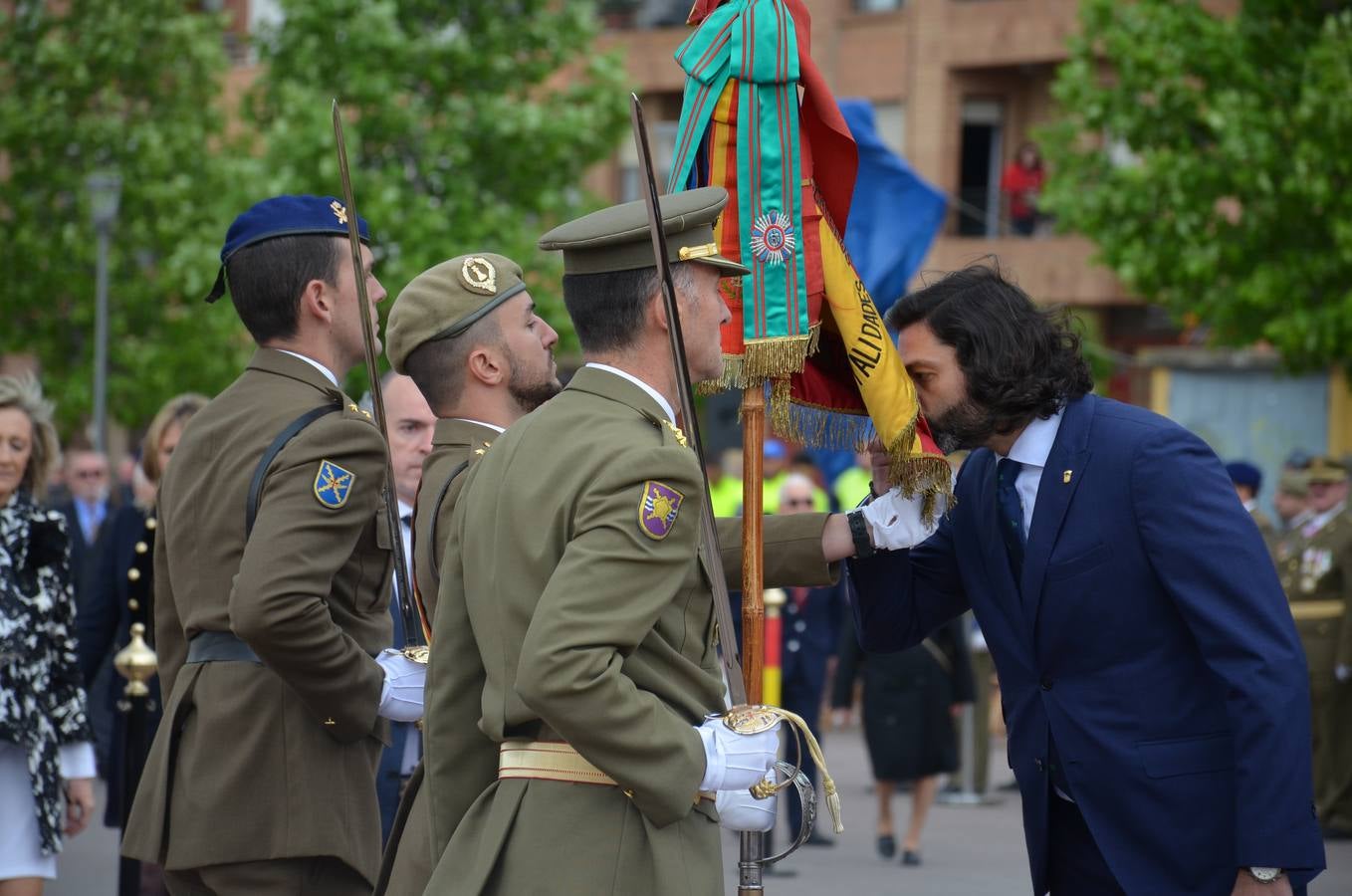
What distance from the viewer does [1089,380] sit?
167 inches

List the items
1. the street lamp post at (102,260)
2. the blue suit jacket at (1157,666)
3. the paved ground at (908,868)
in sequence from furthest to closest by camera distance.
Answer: the street lamp post at (102,260) → the paved ground at (908,868) → the blue suit jacket at (1157,666)

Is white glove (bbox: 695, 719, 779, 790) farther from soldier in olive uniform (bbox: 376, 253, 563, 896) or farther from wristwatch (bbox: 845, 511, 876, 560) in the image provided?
soldier in olive uniform (bbox: 376, 253, 563, 896)

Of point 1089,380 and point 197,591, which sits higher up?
point 1089,380

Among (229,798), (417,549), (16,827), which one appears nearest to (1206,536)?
(417,549)

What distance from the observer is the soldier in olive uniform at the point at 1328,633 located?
12.0 meters

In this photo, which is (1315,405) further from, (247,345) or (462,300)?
(462,300)

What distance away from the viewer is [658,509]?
10.3 feet

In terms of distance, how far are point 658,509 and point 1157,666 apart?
134 centimetres

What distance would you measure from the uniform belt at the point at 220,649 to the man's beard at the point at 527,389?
34.6 inches

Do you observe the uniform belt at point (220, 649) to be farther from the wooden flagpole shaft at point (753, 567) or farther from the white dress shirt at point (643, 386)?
the white dress shirt at point (643, 386)

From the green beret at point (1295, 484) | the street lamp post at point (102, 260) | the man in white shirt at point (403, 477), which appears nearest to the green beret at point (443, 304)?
the man in white shirt at point (403, 477)

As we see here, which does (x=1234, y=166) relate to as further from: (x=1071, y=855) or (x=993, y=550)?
(x=1071, y=855)

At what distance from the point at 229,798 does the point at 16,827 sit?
1777 mm

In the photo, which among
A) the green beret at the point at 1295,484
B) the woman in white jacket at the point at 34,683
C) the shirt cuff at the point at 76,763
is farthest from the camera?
the green beret at the point at 1295,484
